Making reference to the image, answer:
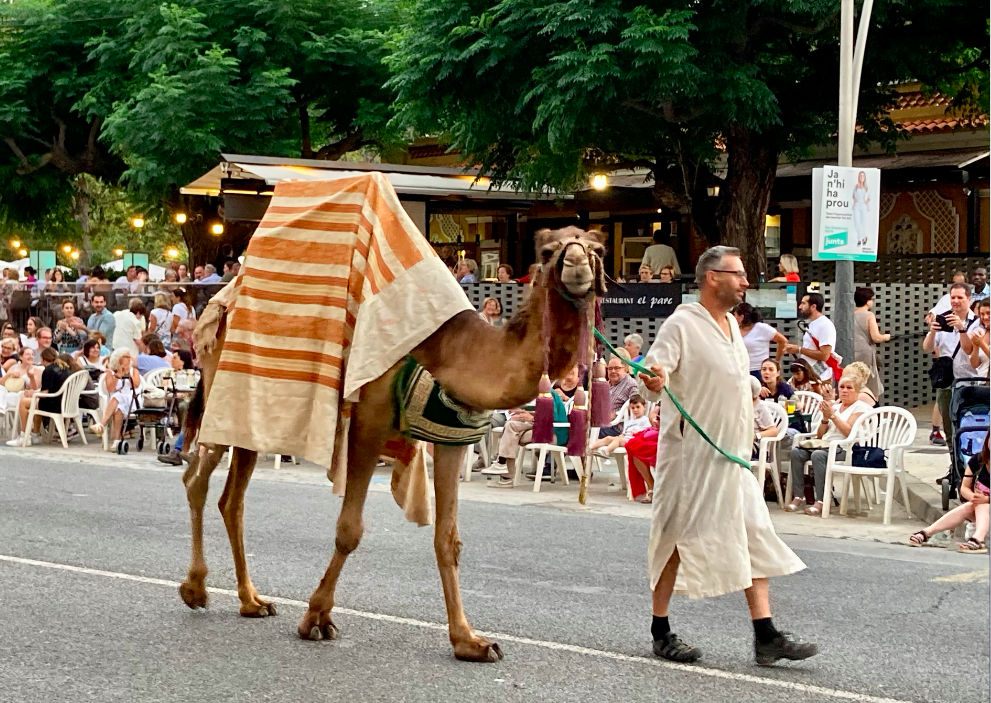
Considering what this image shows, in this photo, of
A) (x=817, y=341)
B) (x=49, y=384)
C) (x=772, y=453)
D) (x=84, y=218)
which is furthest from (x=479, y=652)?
(x=84, y=218)

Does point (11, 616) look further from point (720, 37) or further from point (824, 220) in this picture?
point (720, 37)

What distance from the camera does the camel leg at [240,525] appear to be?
7695 millimetres

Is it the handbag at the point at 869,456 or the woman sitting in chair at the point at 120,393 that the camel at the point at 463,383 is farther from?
the woman sitting in chair at the point at 120,393

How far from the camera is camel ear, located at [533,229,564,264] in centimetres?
625

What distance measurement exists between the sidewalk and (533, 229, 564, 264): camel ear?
6.06 meters

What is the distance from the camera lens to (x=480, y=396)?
6695mm

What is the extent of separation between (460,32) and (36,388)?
24.8 ft

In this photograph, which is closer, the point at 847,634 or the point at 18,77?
the point at 847,634

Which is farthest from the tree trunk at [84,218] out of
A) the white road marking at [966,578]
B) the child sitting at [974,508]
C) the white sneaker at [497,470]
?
the white road marking at [966,578]

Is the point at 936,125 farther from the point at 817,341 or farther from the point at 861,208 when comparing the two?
the point at 861,208

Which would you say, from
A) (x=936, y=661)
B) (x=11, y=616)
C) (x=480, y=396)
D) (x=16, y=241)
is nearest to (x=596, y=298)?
(x=480, y=396)

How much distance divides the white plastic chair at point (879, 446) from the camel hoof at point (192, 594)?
641 centimetres

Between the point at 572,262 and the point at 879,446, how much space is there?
7717 mm

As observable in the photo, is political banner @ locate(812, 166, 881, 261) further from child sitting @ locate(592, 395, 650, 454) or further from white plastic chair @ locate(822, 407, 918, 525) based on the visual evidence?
child sitting @ locate(592, 395, 650, 454)
